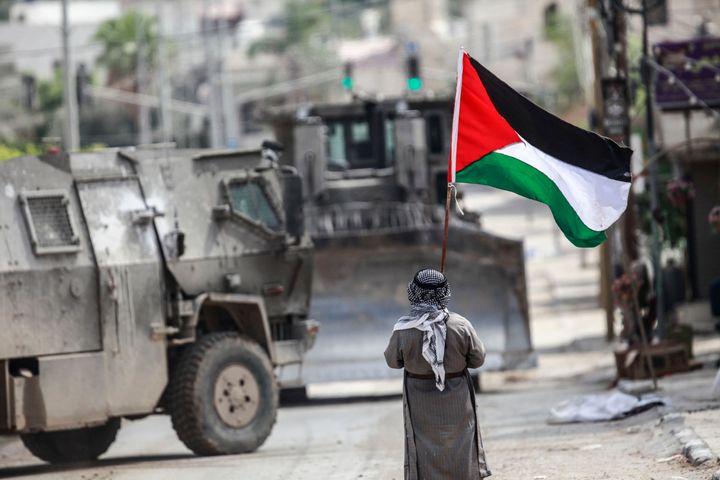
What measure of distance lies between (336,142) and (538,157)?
1165 cm

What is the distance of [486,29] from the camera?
8881 centimetres

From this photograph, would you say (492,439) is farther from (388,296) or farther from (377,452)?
(388,296)

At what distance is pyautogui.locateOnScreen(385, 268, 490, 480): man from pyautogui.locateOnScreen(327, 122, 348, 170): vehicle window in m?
12.8

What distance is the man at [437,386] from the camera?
351 inches

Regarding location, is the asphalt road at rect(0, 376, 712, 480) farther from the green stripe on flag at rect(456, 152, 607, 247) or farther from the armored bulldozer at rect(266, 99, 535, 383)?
the green stripe on flag at rect(456, 152, 607, 247)

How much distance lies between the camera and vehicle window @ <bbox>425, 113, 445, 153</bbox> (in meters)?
21.5

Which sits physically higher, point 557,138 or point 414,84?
point 414,84

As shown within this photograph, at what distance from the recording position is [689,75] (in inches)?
741

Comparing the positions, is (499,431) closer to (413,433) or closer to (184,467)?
(184,467)

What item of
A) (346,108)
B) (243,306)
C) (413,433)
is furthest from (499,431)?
(346,108)

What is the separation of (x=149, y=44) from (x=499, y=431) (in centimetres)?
5347

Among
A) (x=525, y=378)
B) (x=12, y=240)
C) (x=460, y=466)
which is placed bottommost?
(x=525, y=378)

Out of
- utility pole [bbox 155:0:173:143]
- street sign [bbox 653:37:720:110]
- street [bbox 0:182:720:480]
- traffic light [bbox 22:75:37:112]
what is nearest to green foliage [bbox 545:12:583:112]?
utility pole [bbox 155:0:173:143]

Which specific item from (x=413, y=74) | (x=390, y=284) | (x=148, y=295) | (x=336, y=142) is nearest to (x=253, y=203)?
(x=148, y=295)
